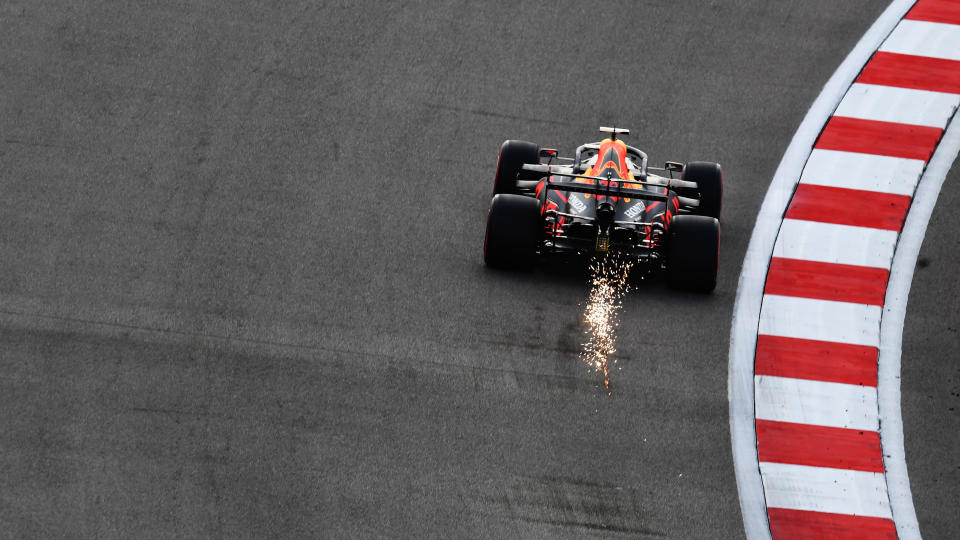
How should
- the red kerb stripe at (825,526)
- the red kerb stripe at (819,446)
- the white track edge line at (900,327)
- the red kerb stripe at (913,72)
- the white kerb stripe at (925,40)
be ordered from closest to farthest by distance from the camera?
the red kerb stripe at (825,526)
the white track edge line at (900,327)
the red kerb stripe at (819,446)
the red kerb stripe at (913,72)
the white kerb stripe at (925,40)

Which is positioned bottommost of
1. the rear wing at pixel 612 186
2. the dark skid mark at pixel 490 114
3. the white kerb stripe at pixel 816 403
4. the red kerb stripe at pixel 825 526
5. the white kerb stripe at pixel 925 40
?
the red kerb stripe at pixel 825 526

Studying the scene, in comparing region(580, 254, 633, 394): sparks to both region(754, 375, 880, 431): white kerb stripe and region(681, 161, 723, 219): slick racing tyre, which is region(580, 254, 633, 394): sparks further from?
region(754, 375, 880, 431): white kerb stripe

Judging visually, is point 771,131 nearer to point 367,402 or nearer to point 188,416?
point 367,402

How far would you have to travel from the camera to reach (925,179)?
13273mm

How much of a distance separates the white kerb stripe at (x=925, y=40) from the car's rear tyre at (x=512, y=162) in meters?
5.08

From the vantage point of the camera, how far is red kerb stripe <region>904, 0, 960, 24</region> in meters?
15.6

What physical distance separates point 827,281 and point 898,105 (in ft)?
10.7

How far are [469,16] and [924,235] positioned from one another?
588cm

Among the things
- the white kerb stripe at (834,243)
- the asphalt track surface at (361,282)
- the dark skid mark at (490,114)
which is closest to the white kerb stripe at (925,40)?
the asphalt track surface at (361,282)

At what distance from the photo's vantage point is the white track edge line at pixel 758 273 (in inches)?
393

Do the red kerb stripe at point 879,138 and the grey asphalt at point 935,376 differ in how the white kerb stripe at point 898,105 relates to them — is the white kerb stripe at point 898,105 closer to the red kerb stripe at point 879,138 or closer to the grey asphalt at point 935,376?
the red kerb stripe at point 879,138

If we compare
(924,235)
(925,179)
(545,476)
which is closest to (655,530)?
(545,476)

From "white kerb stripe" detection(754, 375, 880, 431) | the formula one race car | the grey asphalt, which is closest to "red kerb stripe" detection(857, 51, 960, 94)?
the grey asphalt

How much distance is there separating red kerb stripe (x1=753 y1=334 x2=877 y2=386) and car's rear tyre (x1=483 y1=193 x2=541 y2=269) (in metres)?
2.15
